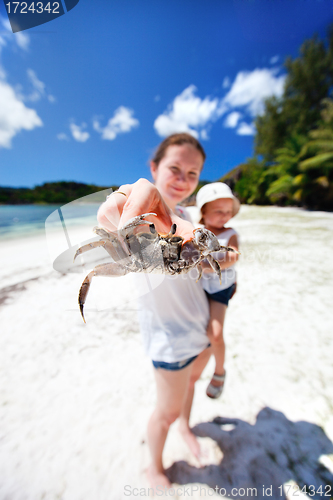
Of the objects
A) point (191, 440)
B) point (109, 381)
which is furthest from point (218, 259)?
point (109, 381)

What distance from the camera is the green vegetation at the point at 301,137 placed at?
14.6 meters

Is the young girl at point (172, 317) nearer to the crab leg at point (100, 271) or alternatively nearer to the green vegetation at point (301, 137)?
the crab leg at point (100, 271)

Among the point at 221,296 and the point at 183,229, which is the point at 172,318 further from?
the point at 183,229

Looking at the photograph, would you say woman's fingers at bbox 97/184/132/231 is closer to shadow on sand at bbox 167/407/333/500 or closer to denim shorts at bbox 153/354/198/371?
denim shorts at bbox 153/354/198/371

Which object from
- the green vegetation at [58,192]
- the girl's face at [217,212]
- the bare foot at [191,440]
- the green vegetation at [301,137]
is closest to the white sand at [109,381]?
the bare foot at [191,440]

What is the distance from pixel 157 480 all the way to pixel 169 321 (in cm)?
137

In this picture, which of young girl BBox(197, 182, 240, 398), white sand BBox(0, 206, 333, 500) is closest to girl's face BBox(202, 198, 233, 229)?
young girl BBox(197, 182, 240, 398)

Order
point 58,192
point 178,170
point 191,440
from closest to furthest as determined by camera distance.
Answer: point 178,170, point 58,192, point 191,440

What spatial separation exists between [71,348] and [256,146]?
28608mm

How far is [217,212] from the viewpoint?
4.23ft

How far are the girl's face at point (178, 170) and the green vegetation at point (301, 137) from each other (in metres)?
11.4

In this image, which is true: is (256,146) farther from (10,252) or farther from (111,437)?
(111,437)

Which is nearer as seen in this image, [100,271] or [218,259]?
[100,271]

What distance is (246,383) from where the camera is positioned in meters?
2.34
